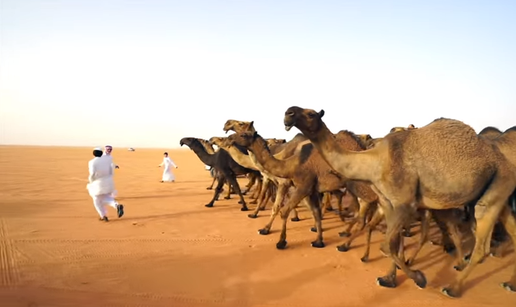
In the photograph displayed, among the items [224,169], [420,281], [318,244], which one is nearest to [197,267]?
[318,244]

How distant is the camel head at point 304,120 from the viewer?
5090mm

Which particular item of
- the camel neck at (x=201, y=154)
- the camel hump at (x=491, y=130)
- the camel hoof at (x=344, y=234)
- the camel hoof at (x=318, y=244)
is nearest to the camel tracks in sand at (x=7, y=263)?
the camel hoof at (x=318, y=244)

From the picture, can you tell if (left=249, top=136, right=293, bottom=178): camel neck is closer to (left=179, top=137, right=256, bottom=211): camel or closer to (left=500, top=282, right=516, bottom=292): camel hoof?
(left=500, top=282, right=516, bottom=292): camel hoof

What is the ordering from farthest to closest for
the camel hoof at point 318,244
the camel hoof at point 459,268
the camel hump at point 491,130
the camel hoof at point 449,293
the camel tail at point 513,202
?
the camel hump at point 491,130 → the camel hoof at point 318,244 → the camel hoof at point 459,268 → the camel tail at point 513,202 → the camel hoof at point 449,293

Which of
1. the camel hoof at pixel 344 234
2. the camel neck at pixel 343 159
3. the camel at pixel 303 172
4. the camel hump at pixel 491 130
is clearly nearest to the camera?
the camel neck at pixel 343 159

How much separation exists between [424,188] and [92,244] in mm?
5940

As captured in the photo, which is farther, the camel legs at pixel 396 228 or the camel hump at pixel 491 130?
the camel hump at pixel 491 130

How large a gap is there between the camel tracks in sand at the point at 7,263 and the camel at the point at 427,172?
14.1 feet

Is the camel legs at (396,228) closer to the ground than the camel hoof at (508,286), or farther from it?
farther from it

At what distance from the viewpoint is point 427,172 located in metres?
5.20

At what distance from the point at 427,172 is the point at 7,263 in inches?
251

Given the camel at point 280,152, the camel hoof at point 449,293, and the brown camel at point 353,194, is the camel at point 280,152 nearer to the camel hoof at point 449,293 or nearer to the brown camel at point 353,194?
the brown camel at point 353,194

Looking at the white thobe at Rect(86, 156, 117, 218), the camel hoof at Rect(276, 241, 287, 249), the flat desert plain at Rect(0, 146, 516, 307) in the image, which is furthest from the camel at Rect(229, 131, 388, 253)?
the white thobe at Rect(86, 156, 117, 218)

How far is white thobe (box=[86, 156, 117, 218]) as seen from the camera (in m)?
9.66
